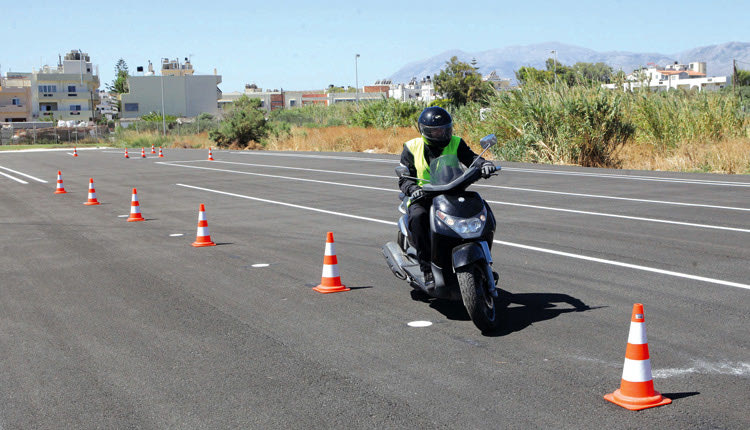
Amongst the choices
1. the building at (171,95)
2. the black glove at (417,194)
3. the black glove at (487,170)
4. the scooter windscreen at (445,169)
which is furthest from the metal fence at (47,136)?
the black glove at (487,170)

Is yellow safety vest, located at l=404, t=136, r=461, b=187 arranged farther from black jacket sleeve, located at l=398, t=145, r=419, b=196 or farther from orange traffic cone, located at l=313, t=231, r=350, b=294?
orange traffic cone, located at l=313, t=231, r=350, b=294

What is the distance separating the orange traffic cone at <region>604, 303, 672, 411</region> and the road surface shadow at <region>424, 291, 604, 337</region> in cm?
173

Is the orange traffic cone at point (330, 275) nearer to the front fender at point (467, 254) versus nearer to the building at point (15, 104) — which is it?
the front fender at point (467, 254)

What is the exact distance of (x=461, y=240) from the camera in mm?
6797

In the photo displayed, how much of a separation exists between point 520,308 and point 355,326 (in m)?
1.63

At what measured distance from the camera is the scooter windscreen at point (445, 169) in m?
6.92

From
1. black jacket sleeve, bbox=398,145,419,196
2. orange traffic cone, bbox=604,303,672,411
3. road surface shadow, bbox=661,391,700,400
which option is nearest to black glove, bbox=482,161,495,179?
black jacket sleeve, bbox=398,145,419,196

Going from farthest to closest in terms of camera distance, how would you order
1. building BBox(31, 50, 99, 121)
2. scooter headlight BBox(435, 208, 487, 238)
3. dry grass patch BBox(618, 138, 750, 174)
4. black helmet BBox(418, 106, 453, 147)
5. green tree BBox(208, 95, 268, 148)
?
building BBox(31, 50, 99, 121) → green tree BBox(208, 95, 268, 148) → dry grass patch BBox(618, 138, 750, 174) → black helmet BBox(418, 106, 453, 147) → scooter headlight BBox(435, 208, 487, 238)

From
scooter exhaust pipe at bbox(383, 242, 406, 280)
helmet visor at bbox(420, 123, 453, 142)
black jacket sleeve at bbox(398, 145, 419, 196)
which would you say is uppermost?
helmet visor at bbox(420, 123, 453, 142)

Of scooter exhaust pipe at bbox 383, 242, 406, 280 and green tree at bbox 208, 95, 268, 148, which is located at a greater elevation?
green tree at bbox 208, 95, 268, 148

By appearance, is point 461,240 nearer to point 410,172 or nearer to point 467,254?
point 467,254

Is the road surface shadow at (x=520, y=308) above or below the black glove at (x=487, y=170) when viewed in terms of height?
below

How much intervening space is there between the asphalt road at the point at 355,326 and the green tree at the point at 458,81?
72.6m

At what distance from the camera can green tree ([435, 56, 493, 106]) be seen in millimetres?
86312
